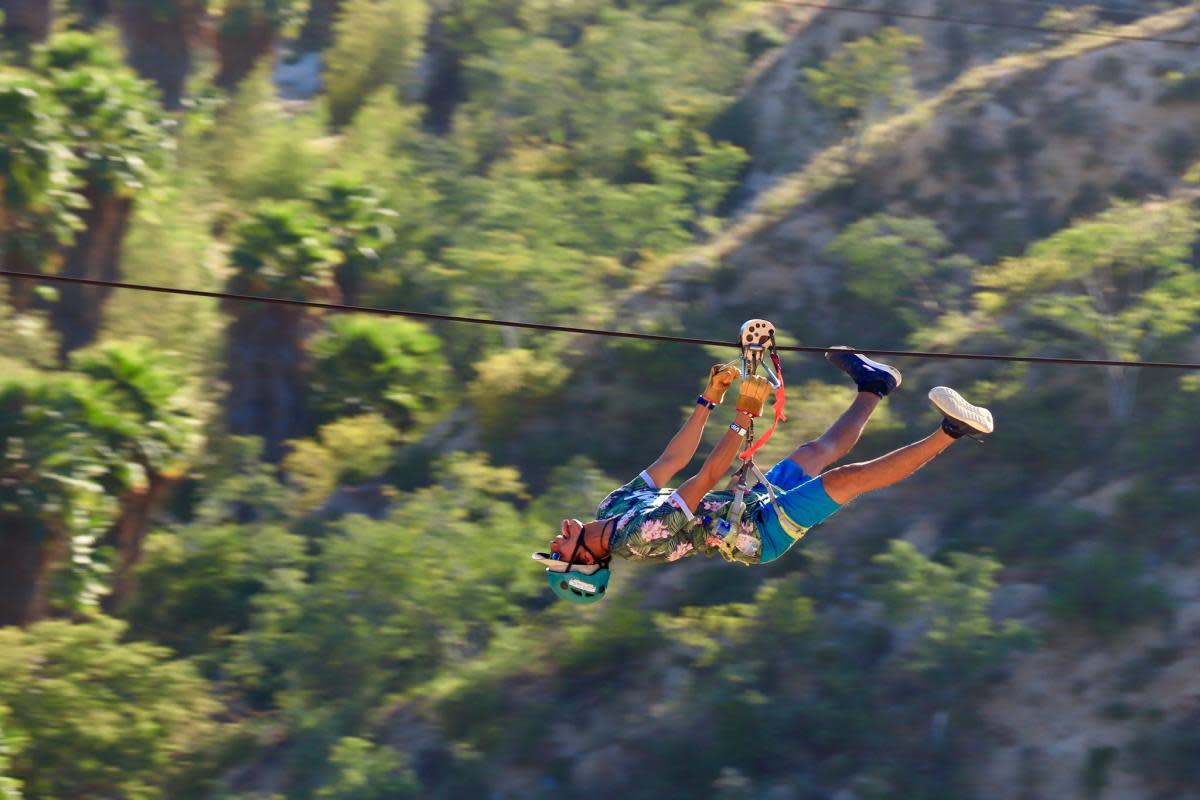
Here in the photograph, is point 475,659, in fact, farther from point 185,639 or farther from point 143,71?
point 143,71

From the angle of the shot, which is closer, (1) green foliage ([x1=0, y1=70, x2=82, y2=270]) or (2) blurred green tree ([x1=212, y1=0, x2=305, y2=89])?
(1) green foliage ([x1=0, y1=70, x2=82, y2=270])

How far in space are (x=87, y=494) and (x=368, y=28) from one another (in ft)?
51.0

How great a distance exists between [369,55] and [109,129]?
381 inches

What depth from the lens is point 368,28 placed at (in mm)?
32469

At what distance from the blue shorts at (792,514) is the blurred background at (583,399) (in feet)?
33.4

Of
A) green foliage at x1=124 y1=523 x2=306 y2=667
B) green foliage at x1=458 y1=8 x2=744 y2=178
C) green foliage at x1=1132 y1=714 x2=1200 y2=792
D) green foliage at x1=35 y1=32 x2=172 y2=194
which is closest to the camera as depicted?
green foliage at x1=1132 y1=714 x2=1200 y2=792

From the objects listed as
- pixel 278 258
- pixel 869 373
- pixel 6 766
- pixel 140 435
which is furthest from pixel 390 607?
pixel 869 373

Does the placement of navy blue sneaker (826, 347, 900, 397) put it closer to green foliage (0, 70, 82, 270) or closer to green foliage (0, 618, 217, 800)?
green foliage (0, 618, 217, 800)

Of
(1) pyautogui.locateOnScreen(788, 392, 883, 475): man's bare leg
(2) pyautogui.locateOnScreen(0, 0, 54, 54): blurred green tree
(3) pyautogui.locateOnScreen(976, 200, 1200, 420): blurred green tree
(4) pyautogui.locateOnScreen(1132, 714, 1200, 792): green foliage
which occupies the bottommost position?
(4) pyautogui.locateOnScreen(1132, 714, 1200, 792): green foliage

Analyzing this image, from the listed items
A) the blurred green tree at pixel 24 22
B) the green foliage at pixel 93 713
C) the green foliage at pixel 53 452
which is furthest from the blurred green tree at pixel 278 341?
the blurred green tree at pixel 24 22

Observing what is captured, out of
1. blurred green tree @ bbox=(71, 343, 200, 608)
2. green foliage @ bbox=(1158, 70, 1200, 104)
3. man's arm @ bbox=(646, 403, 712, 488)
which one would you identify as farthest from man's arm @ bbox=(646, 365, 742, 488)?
green foliage @ bbox=(1158, 70, 1200, 104)

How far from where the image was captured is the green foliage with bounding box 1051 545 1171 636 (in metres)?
18.1

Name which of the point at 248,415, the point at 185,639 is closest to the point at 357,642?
the point at 185,639

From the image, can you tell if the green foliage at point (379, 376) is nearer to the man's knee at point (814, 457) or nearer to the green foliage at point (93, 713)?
the green foliage at point (93, 713)
